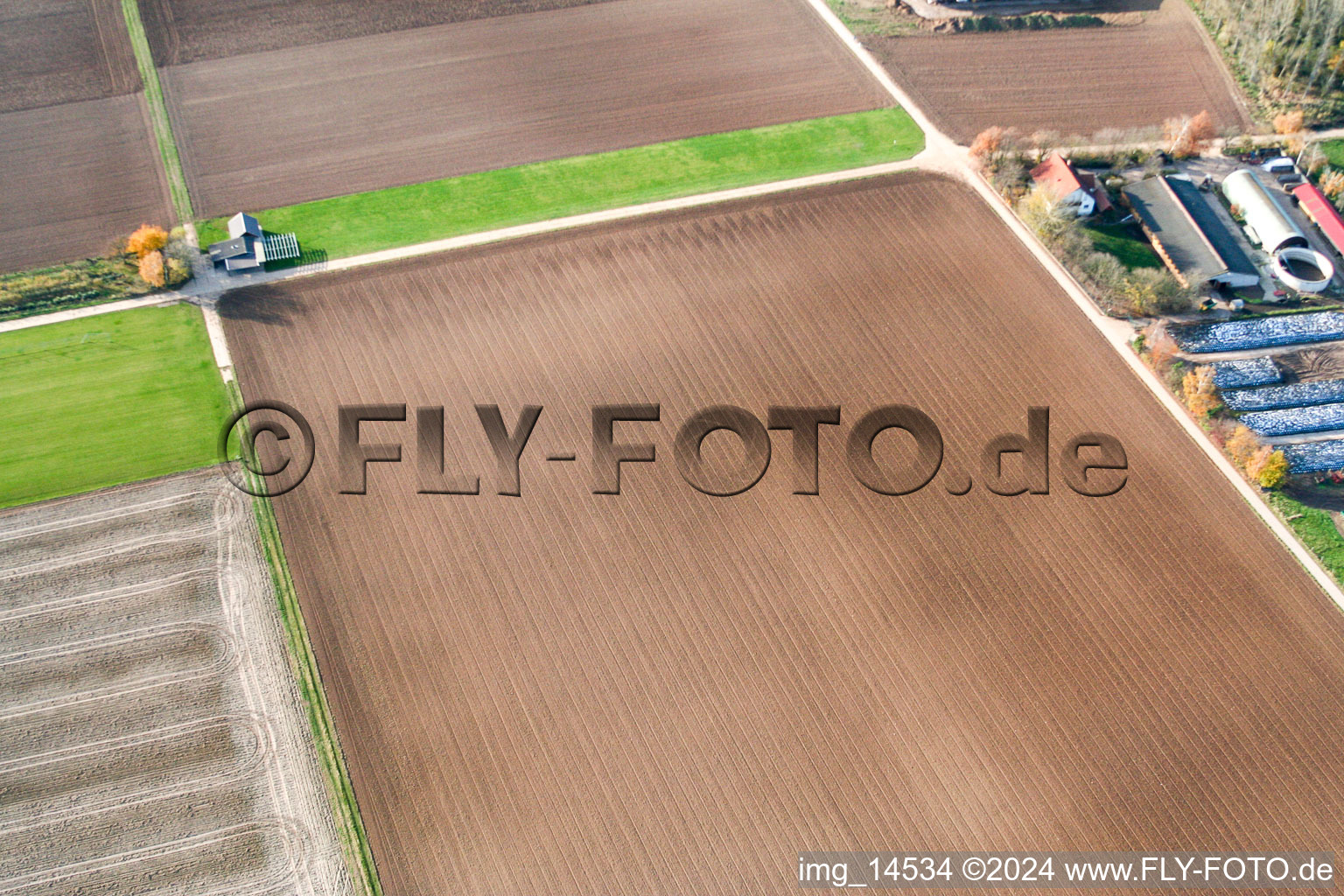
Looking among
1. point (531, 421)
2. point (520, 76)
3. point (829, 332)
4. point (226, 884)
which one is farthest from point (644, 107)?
point (226, 884)

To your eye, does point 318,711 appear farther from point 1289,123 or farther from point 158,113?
point 1289,123

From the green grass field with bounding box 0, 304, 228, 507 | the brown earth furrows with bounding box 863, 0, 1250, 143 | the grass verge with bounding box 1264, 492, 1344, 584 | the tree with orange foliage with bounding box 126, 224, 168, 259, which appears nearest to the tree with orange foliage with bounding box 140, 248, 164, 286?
the tree with orange foliage with bounding box 126, 224, 168, 259

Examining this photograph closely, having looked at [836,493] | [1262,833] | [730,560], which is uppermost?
[836,493]

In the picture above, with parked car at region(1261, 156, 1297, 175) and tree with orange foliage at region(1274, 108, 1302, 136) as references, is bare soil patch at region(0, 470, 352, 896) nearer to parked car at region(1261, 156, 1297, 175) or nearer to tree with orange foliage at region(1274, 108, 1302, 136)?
parked car at region(1261, 156, 1297, 175)

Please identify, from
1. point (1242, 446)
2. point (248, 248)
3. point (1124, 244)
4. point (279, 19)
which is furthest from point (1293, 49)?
point (279, 19)

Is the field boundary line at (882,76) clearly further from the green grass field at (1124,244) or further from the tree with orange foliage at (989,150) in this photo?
the green grass field at (1124,244)

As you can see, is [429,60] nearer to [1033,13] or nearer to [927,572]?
[1033,13]

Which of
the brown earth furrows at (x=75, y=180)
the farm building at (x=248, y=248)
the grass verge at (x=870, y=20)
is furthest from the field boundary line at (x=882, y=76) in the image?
the brown earth furrows at (x=75, y=180)
